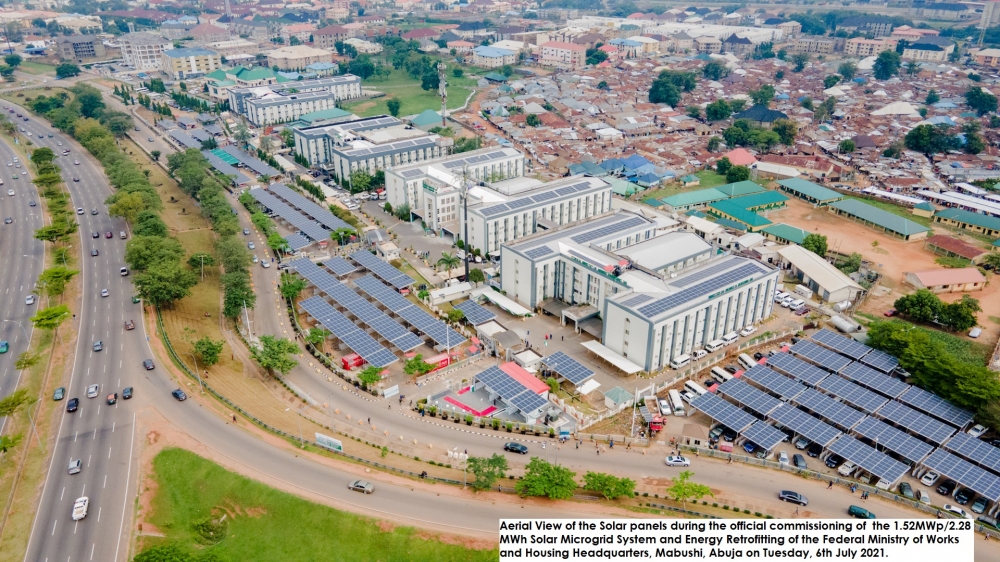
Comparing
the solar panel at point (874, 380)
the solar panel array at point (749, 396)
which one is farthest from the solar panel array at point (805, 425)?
the solar panel at point (874, 380)

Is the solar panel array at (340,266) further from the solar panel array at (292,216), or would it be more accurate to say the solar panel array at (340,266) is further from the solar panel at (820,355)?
the solar panel at (820,355)

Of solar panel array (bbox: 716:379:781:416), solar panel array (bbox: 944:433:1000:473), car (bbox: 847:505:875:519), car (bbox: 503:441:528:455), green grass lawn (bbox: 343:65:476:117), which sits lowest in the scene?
car (bbox: 847:505:875:519)

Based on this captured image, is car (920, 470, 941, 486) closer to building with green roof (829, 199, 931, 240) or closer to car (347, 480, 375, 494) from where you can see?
car (347, 480, 375, 494)

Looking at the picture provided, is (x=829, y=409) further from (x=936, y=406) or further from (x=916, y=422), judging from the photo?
(x=936, y=406)

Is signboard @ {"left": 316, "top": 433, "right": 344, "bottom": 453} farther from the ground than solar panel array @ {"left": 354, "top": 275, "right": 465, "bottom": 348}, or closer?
closer

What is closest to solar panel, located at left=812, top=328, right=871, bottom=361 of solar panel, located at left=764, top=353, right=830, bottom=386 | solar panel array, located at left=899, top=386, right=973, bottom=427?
solar panel, located at left=764, top=353, right=830, bottom=386

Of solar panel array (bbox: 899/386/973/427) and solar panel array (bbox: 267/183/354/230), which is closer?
solar panel array (bbox: 899/386/973/427)
